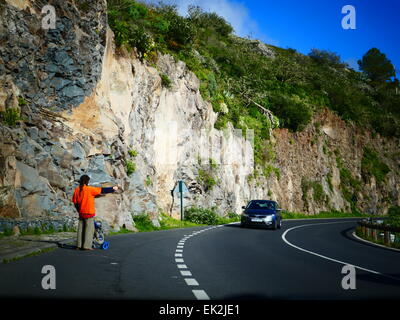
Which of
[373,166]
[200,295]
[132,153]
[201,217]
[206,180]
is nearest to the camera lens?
[200,295]

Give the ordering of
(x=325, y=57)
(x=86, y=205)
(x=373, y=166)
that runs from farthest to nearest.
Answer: (x=325, y=57), (x=373, y=166), (x=86, y=205)

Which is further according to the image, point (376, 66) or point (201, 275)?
point (376, 66)

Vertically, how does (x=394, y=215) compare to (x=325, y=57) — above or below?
below

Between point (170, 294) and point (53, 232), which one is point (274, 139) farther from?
point (170, 294)

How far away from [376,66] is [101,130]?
107 m

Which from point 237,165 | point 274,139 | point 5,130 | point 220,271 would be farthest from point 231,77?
point 220,271

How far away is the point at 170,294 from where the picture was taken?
7363 mm

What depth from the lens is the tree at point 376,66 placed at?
11688cm

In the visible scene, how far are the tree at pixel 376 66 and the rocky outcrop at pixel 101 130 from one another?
250 feet

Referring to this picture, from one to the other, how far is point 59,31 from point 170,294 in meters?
20.3

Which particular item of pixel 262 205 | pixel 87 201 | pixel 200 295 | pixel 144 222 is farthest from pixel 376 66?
pixel 200 295

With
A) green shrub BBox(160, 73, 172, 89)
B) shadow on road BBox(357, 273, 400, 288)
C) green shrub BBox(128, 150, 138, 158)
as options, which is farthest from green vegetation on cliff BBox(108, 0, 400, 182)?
shadow on road BBox(357, 273, 400, 288)

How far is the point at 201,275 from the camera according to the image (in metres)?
9.49

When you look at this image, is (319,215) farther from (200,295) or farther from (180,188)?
(200,295)
